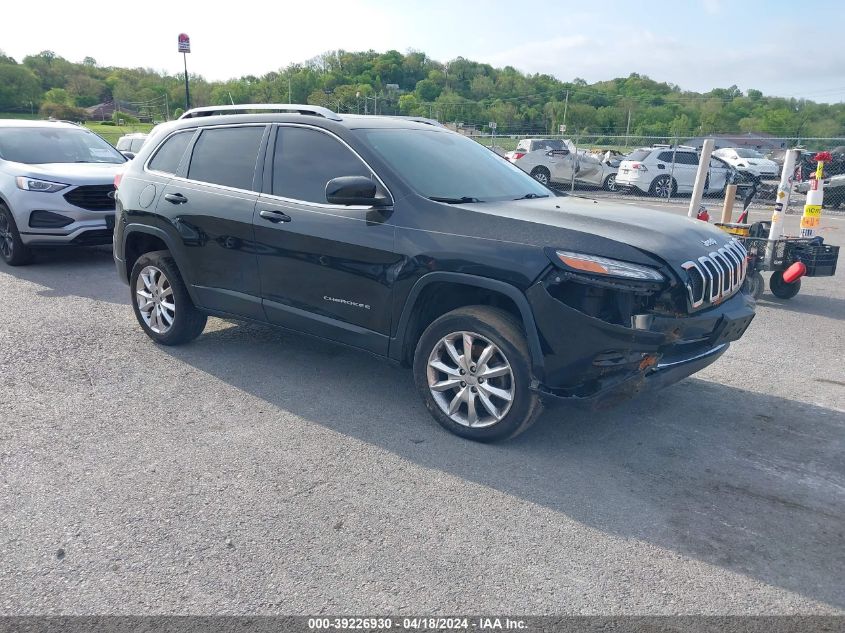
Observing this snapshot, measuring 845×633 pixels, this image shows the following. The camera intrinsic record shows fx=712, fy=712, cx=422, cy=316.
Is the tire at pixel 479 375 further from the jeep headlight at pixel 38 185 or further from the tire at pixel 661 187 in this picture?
the tire at pixel 661 187

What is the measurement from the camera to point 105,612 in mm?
2674

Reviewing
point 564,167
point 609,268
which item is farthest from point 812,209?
point 564,167

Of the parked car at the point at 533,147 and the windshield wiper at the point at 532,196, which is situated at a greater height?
the windshield wiper at the point at 532,196

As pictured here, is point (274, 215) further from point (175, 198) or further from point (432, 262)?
point (432, 262)

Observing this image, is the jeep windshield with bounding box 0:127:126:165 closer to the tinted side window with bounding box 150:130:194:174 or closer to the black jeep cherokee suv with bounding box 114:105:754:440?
the tinted side window with bounding box 150:130:194:174

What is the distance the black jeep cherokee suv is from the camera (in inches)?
146

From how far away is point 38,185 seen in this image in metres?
8.86

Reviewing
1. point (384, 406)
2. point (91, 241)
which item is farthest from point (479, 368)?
point (91, 241)

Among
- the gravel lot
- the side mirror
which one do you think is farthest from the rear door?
the side mirror

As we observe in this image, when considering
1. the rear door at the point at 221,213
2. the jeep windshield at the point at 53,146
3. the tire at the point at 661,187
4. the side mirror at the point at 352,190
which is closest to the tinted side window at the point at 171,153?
the rear door at the point at 221,213

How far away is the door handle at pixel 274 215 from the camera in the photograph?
4.78 metres

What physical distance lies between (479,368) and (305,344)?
2.34 meters

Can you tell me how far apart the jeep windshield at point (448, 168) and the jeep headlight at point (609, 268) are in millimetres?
1052

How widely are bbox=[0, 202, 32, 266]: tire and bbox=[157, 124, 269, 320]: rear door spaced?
4.62m
